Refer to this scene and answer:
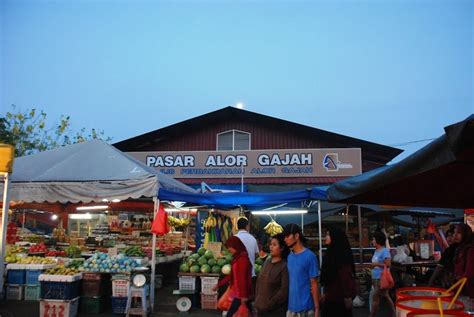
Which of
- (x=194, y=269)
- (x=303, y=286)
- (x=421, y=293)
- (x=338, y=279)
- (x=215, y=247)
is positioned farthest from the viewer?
(x=215, y=247)

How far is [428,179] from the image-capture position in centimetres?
312

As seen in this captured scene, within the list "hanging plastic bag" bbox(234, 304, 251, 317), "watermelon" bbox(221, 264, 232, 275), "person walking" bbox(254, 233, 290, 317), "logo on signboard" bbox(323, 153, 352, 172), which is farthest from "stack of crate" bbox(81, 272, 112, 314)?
"logo on signboard" bbox(323, 153, 352, 172)

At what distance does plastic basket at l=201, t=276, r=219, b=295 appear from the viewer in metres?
9.02

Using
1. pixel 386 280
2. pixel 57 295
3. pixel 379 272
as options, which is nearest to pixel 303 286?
pixel 386 280

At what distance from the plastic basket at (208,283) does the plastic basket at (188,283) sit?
209 mm

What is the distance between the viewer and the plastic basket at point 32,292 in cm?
970

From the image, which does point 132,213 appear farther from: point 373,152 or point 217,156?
point 373,152

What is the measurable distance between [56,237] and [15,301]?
14.2 ft

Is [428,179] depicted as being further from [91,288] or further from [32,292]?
[32,292]

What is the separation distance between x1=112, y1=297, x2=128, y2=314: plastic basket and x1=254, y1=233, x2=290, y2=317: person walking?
467 centimetres

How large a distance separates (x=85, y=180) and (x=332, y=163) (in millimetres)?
11544

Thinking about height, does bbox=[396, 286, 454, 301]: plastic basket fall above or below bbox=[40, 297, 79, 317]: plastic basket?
above

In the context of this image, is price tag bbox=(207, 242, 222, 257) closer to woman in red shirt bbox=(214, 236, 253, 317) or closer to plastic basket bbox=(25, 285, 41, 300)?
plastic basket bbox=(25, 285, 41, 300)

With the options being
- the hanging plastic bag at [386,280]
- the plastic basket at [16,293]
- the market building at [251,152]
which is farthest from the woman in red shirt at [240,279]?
the market building at [251,152]
